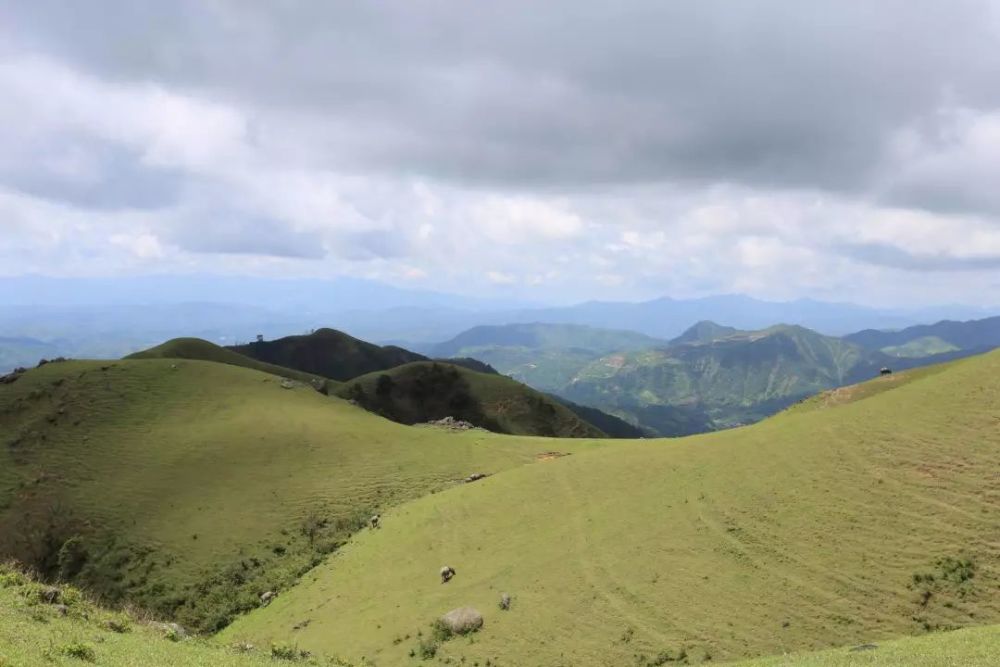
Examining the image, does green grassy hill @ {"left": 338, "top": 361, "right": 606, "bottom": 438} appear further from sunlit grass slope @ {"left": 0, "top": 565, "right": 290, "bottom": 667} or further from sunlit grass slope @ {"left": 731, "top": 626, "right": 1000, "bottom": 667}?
sunlit grass slope @ {"left": 731, "top": 626, "right": 1000, "bottom": 667}

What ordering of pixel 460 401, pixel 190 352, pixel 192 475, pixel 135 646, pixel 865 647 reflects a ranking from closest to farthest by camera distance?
pixel 135 646
pixel 865 647
pixel 192 475
pixel 190 352
pixel 460 401

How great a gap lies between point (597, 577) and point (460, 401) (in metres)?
122

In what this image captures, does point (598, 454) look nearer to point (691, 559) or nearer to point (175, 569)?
point (691, 559)

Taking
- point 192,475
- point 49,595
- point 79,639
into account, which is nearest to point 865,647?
point 79,639

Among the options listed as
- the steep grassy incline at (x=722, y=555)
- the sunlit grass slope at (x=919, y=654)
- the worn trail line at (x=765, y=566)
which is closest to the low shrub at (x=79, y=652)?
the steep grassy incline at (x=722, y=555)

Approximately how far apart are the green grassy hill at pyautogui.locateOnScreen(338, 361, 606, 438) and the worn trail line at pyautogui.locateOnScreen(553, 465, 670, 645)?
334 feet

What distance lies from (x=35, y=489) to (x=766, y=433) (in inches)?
2473

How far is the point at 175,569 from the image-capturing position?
1804 inches

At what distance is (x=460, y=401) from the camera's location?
500 feet

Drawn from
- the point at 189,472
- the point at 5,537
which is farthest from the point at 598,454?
the point at 5,537

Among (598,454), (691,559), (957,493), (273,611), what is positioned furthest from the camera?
(598,454)

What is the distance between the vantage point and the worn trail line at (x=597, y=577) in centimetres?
2689

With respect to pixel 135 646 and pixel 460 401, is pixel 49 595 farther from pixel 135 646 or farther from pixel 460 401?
pixel 460 401

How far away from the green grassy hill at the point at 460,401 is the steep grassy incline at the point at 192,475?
66244 mm
